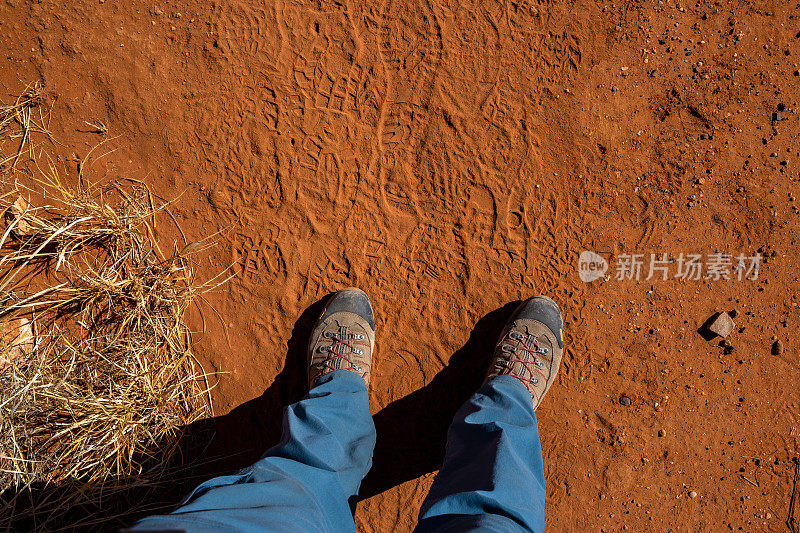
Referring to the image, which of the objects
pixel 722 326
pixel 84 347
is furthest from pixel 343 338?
pixel 722 326

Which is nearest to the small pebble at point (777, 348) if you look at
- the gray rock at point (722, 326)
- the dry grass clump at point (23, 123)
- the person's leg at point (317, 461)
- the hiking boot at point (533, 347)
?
the gray rock at point (722, 326)

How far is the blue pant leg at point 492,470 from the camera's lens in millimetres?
1609

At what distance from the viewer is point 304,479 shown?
1.75 m

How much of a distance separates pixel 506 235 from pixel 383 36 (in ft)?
3.84

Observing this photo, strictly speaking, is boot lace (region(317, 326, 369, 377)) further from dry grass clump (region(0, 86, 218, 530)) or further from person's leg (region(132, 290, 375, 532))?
dry grass clump (region(0, 86, 218, 530))

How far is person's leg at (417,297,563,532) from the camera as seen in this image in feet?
5.31

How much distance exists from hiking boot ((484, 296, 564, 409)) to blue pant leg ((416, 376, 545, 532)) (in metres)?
0.08

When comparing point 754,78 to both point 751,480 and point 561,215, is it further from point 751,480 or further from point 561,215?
point 751,480

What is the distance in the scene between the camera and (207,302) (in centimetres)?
237

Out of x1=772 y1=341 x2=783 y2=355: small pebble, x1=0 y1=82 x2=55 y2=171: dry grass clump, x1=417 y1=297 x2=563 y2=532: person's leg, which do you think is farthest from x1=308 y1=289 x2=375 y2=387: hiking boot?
x1=772 y1=341 x2=783 y2=355: small pebble

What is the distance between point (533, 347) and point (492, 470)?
0.71 metres

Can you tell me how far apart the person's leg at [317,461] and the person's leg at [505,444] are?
36 centimetres

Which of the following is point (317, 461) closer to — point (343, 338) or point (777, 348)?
point (343, 338)

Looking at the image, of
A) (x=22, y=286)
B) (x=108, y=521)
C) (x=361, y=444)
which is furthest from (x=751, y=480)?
(x=22, y=286)
